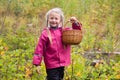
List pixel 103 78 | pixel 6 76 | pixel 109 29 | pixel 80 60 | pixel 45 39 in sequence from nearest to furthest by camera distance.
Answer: pixel 45 39 < pixel 6 76 < pixel 103 78 < pixel 80 60 < pixel 109 29

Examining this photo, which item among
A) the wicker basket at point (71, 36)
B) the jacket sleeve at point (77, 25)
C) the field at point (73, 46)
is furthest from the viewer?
the field at point (73, 46)

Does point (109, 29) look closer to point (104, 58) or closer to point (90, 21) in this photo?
point (90, 21)

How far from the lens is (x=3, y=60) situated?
16.5 feet

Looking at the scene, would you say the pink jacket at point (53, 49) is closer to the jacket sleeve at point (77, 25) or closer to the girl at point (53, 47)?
the girl at point (53, 47)

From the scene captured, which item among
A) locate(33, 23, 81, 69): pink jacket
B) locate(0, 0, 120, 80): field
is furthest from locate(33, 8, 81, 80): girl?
locate(0, 0, 120, 80): field

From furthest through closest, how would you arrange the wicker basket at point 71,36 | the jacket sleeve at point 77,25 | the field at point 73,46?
the field at point 73,46
the jacket sleeve at point 77,25
the wicker basket at point 71,36

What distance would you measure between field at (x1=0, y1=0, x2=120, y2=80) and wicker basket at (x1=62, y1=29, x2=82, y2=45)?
1008mm

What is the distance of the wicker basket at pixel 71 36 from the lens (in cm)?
410

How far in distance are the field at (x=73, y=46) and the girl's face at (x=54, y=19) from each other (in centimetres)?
106

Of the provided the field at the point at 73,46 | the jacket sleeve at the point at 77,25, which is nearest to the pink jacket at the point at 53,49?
the jacket sleeve at the point at 77,25

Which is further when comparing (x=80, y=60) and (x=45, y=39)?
(x=80, y=60)

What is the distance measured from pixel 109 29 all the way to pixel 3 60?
145 inches

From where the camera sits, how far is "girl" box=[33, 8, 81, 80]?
406 centimetres

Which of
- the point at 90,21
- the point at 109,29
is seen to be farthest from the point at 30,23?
the point at 109,29
